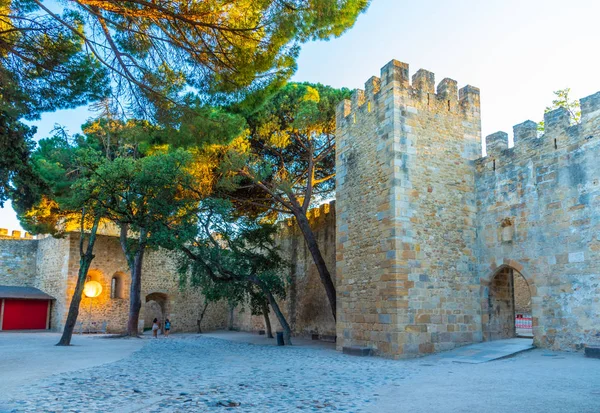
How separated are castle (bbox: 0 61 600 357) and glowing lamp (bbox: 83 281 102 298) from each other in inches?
509

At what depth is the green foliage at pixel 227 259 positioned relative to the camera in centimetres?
1329

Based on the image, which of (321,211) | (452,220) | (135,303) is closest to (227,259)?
(321,211)

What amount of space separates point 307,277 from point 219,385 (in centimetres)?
1161

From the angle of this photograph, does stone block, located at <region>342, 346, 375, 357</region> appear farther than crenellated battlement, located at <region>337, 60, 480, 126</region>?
No

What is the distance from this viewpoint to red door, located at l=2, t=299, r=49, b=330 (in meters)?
21.7

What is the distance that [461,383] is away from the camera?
22.4ft

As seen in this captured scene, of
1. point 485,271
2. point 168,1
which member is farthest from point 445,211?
point 168,1

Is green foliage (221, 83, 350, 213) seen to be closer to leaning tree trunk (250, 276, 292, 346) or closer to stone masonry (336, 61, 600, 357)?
leaning tree trunk (250, 276, 292, 346)

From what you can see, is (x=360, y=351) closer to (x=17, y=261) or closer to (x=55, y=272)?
(x=55, y=272)

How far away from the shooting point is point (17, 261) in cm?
2333

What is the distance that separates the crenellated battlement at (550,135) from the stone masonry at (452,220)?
0.9 inches

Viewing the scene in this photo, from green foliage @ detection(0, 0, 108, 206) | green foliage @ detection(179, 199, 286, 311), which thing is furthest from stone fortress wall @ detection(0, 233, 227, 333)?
green foliage @ detection(0, 0, 108, 206)

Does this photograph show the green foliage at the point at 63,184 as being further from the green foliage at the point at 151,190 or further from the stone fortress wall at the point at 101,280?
the stone fortress wall at the point at 101,280

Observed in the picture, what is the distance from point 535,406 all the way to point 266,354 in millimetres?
7425
